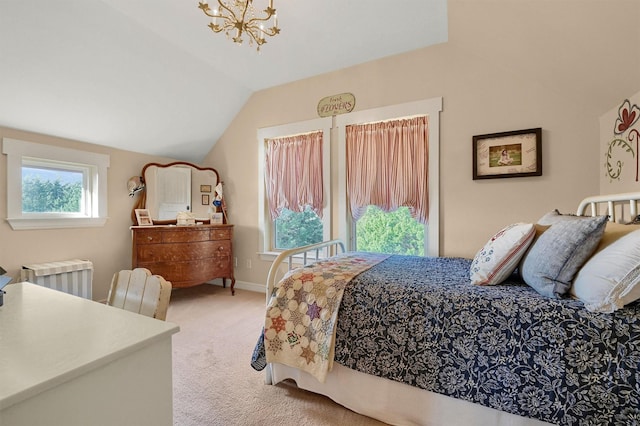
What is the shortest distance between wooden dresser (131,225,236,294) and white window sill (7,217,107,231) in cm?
50

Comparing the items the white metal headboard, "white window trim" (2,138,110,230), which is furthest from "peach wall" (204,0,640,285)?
"white window trim" (2,138,110,230)

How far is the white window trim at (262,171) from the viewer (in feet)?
10.9

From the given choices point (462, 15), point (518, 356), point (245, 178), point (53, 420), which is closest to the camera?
point (53, 420)

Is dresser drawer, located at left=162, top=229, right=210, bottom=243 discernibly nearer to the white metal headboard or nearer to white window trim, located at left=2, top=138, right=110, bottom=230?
white window trim, located at left=2, top=138, right=110, bottom=230

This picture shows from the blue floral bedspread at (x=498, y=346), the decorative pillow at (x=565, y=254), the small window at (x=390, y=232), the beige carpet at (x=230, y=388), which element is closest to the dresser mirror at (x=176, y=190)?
the beige carpet at (x=230, y=388)

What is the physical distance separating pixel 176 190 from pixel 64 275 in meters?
1.48

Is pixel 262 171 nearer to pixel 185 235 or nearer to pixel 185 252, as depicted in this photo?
pixel 185 235

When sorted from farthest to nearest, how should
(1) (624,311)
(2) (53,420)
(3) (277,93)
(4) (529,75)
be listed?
1. (3) (277,93)
2. (4) (529,75)
3. (1) (624,311)
4. (2) (53,420)

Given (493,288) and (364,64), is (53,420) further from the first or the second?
(364,64)

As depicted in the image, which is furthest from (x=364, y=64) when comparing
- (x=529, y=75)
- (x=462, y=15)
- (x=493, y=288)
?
(x=493, y=288)

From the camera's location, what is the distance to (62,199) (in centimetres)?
309

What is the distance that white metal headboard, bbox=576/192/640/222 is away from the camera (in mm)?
1624

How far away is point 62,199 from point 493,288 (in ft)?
13.3

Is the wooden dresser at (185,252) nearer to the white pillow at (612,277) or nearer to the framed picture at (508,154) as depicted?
the framed picture at (508,154)
